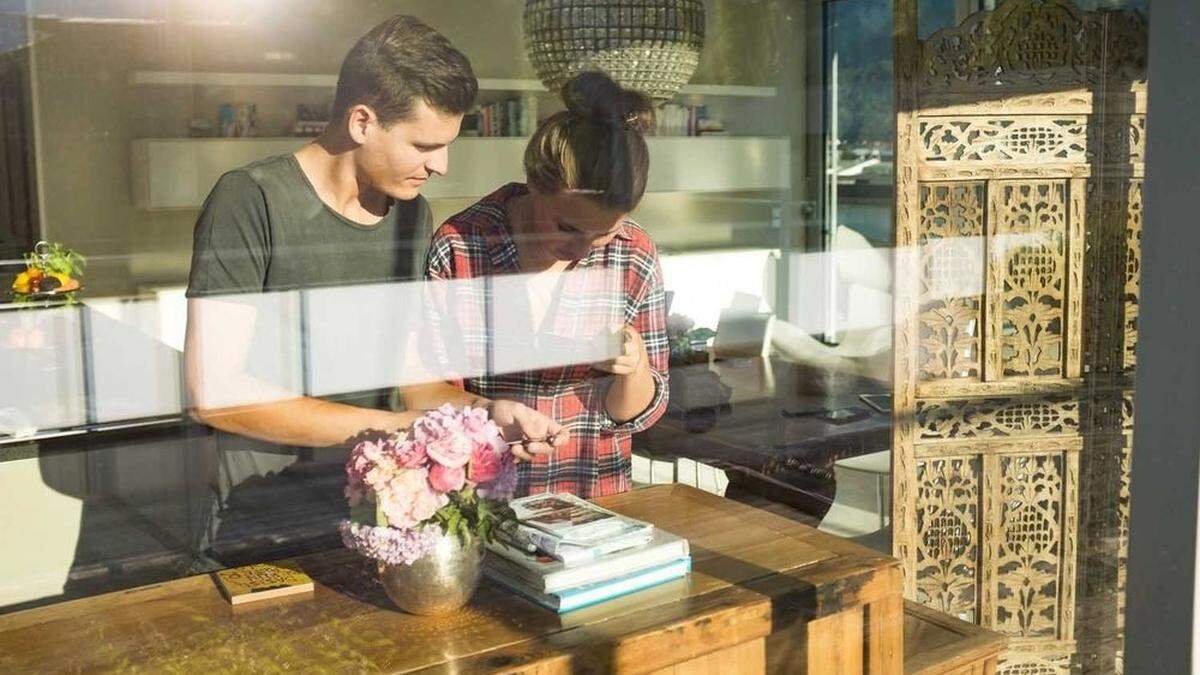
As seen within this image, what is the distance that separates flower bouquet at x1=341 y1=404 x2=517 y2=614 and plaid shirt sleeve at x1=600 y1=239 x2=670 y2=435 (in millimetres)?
809

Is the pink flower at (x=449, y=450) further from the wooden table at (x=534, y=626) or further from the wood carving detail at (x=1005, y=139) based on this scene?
the wood carving detail at (x=1005, y=139)

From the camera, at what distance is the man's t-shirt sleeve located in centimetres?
248

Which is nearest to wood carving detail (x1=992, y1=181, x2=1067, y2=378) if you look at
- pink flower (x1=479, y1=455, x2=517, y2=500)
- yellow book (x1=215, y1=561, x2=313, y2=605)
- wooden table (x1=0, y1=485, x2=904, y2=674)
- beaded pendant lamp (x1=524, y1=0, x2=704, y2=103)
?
beaded pendant lamp (x1=524, y1=0, x2=704, y2=103)

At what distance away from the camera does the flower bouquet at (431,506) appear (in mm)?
2135

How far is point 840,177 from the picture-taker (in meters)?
3.30

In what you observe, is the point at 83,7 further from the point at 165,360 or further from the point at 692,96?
the point at 692,96

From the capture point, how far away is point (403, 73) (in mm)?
2678

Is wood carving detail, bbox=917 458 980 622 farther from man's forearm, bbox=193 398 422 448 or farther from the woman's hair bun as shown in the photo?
man's forearm, bbox=193 398 422 448

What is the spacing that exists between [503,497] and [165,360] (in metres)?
0.68

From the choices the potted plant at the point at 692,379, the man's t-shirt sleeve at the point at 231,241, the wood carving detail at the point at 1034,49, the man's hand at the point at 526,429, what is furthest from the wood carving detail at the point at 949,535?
the man's t-shirt sleeve at the point at 231,241

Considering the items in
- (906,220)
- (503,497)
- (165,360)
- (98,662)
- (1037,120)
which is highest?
(1037,120)

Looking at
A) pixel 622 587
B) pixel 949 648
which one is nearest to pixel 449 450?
pixel 622 587

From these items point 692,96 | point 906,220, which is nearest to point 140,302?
point 692,96

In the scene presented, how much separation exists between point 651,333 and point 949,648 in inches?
40.7
